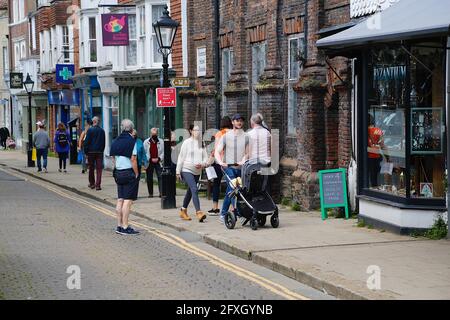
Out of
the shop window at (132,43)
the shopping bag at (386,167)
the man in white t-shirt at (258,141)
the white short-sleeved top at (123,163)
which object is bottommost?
the shopping bag at (386,167)

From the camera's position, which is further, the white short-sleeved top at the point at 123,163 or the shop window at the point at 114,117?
the shop window at the point at 114,117

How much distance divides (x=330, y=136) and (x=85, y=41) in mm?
21666

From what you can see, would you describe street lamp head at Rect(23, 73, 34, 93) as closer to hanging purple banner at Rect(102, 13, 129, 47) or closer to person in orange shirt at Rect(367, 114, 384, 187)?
hanging purple banner at Rect(102, 13, 129, 47)

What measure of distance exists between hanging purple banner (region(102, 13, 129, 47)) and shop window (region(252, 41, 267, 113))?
28.8ft

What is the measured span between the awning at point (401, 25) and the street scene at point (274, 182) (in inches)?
1.4

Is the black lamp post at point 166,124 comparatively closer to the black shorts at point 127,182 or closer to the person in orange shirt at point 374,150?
the black shorts at point 127,182

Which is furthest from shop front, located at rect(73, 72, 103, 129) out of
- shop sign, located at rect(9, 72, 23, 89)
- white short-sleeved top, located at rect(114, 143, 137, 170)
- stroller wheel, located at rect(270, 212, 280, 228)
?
stroller wheel, located at rect(270, 212, 280, 228)

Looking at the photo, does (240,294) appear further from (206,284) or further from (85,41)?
(85,41)

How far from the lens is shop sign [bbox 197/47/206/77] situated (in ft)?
85.1

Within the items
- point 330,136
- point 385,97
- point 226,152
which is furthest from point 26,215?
point 385,97

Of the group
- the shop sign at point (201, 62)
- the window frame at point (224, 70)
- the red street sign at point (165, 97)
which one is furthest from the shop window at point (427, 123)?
the shop sign at point (201, 62)

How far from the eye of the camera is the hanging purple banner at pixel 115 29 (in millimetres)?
30031

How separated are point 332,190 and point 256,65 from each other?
6.32m

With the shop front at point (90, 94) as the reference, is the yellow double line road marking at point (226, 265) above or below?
below
